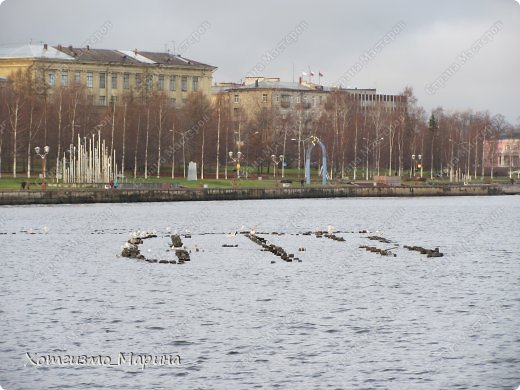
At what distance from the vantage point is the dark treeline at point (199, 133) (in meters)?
126

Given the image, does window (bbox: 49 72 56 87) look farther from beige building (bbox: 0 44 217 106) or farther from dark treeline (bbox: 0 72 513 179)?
dark treeline (bbox: 0 72 513 179)

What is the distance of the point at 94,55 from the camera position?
572ft

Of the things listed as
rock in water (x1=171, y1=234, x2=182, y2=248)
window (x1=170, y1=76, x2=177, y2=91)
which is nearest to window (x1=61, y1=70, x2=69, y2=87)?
window (x1=170, y1=76, x2=177, y2=91)

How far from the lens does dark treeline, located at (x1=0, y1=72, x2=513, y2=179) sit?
125750 millimetres

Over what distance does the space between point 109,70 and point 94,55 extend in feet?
10.1

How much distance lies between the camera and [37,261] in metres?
57.8

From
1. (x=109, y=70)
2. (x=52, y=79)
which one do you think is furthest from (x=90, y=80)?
(x=52, y=79)

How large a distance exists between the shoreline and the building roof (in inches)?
2196

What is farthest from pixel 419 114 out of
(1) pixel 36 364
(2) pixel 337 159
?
(1) pixel 36 364

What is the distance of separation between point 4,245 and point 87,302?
80.1 feet

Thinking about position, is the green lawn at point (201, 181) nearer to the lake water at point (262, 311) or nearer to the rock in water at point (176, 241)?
the lake water at point (262, 311)

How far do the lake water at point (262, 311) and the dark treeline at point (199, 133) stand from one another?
49.4 m

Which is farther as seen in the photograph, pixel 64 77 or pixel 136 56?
pixel 136 56

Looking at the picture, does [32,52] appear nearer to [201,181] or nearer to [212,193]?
[201,181]
